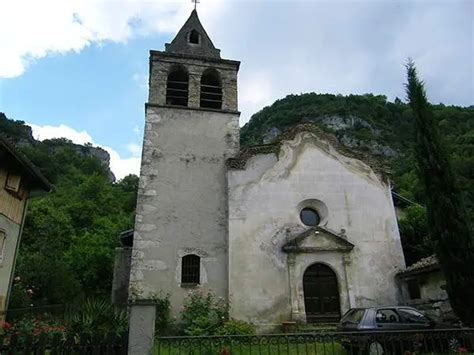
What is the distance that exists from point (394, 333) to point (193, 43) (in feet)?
56.2

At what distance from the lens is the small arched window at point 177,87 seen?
711 inches

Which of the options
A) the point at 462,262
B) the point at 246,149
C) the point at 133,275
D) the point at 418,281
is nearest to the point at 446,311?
the point at 418,281

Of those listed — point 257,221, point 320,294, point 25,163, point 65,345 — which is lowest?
point 65,345

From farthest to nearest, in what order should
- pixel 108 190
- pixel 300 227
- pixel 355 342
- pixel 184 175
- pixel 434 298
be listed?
pixel 108 190 → pixel 184 175 → pixel 300 227 → pixel 434 298 → pixel 355 342

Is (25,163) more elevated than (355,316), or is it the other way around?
(25,163)

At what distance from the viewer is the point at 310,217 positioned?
15422 millimetres

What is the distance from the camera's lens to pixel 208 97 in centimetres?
1825

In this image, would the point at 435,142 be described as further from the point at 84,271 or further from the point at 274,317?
A: the point at 84,271

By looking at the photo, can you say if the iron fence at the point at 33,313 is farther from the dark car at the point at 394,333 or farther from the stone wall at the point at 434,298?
the stone wall at the point at 434,298

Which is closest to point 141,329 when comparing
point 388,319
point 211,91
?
point 388,319

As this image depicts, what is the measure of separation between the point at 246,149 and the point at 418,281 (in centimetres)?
809

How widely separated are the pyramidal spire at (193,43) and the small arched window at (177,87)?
1.04m

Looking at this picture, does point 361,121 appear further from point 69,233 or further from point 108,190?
point 69,233

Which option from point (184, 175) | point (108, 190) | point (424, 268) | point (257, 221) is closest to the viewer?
point (424, 268)
